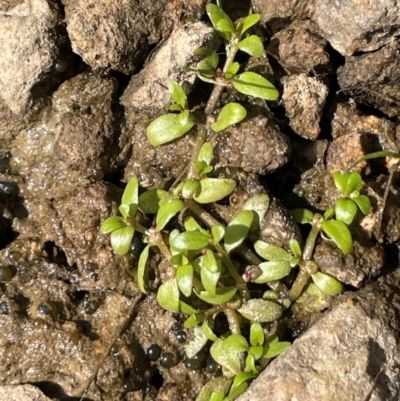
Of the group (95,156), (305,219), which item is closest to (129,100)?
(95,156)

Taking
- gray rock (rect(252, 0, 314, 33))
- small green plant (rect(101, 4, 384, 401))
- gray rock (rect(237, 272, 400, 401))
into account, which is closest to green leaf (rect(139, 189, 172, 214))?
small green plant (rect(101, 4, 384, 401))

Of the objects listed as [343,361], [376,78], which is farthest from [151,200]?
[376,78]

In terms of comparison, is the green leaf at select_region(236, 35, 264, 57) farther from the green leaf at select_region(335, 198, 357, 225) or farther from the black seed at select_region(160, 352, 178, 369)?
the black seed at select_region(160, 352, 178, 369)

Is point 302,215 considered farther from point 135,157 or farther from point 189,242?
point 135,157

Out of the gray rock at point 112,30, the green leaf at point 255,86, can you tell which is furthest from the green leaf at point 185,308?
the gray rock at point 112,30

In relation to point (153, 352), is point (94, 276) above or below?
above

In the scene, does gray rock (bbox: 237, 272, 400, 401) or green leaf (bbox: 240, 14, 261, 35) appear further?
green leaf (bbox: 240, 14, 261, 35)
